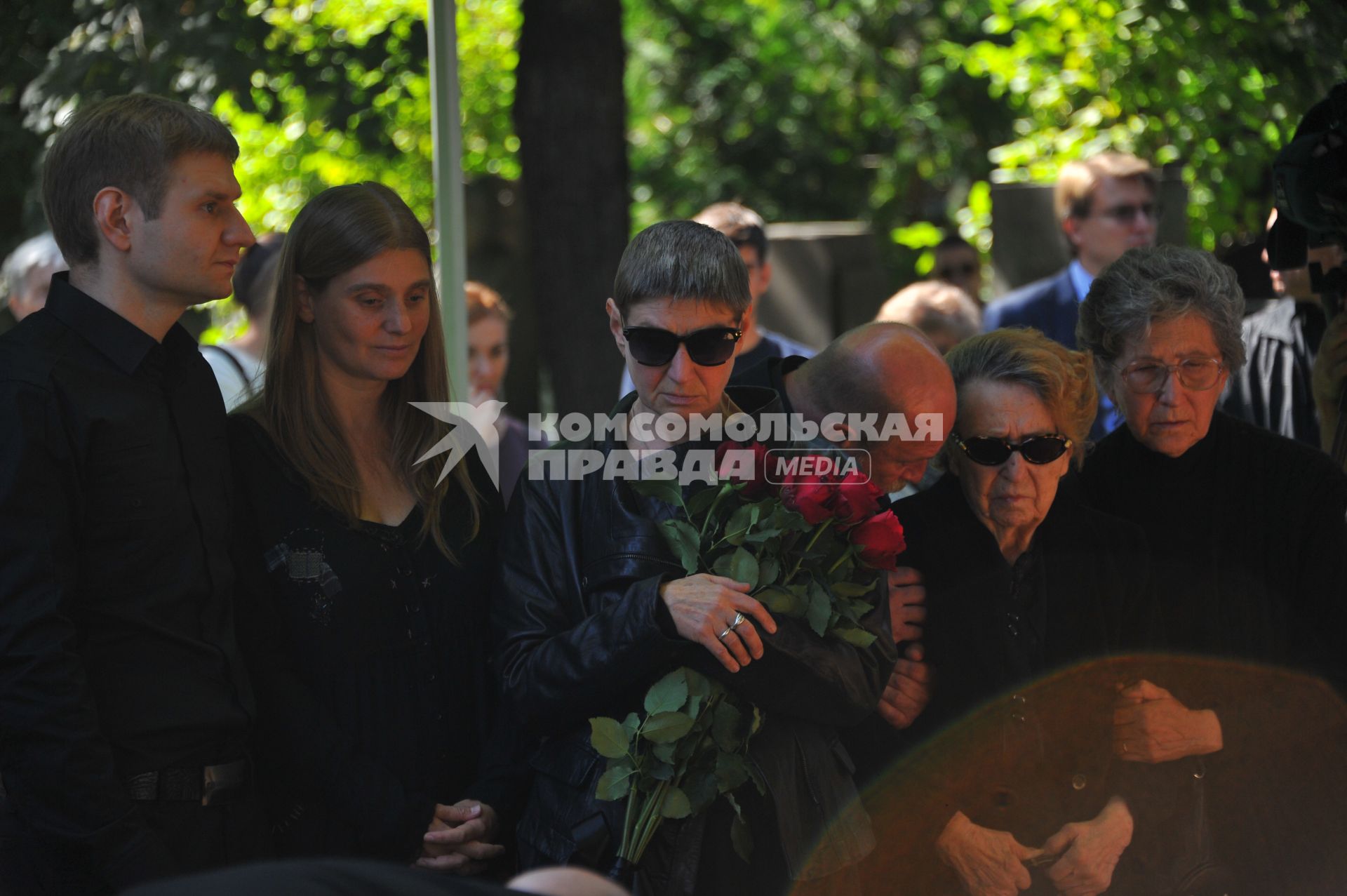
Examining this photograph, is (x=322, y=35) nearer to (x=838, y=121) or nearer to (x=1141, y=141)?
(x=1141, y=141)

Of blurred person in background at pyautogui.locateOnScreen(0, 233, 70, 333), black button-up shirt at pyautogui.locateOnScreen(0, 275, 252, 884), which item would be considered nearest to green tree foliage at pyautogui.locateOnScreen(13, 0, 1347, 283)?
blurred person in background at pyautogui.locateOnScreen(0, 233, 70, 333)

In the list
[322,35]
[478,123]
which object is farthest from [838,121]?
[322,35]

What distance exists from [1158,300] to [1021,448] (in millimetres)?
511

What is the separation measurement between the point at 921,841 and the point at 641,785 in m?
0.78

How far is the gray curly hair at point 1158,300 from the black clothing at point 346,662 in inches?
60.7

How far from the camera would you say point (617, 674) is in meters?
2.38

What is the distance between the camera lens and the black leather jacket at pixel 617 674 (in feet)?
7.85

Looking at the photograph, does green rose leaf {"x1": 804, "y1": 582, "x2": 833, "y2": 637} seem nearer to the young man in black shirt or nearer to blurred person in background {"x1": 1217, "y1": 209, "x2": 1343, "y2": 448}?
the young man in black shirt

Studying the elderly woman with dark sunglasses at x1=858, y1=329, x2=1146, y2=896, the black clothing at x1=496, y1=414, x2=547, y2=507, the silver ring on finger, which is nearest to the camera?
the silver ring on finger

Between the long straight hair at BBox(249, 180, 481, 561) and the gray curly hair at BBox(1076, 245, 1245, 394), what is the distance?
1.47 meters

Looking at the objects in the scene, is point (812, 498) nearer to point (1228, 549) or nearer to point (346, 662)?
point (346, 662)

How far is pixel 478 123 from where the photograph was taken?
11875mm

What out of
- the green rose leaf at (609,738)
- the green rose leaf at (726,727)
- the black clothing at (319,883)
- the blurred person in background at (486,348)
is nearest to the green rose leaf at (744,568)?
the green rose leaf at (726,727)

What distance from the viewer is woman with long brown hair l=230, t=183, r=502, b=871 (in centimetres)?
257
